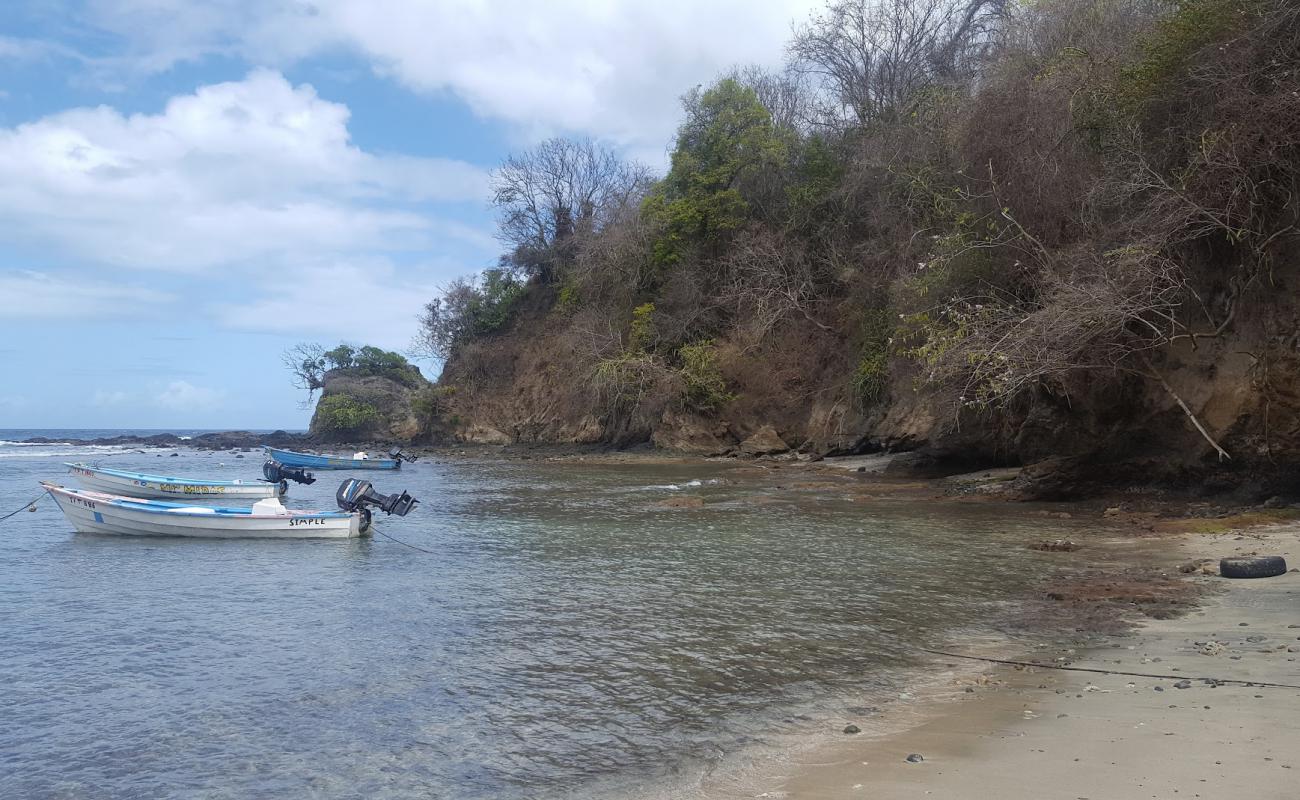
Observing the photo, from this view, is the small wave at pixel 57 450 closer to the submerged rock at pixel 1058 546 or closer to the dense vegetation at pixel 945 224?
the dense vegetation at pixel 945 224

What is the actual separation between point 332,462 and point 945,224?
96.2 ft

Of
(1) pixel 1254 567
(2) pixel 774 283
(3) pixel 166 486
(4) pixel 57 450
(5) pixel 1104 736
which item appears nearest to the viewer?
(5) pixel 1104 736

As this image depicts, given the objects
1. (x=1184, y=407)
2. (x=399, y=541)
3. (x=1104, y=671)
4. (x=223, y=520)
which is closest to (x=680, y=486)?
(x=399, y=541)

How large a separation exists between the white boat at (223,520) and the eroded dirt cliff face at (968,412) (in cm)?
1363

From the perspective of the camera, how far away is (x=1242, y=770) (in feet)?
14.8

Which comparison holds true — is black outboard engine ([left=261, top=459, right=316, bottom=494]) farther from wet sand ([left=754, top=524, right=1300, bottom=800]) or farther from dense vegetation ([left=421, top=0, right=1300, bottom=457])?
wet sand ([left=754, top=524, right=1300, bottom=800])

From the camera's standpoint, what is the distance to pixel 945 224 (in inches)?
939

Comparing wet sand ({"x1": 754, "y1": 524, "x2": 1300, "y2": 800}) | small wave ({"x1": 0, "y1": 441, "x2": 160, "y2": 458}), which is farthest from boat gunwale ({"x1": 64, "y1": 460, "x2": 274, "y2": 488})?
small wave ({"x1": 0, "y1": 441, "x2": 160, "y2": 458})

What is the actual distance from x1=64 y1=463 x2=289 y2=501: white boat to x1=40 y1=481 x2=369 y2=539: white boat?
24.1ft

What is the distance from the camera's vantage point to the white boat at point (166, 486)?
25.2m

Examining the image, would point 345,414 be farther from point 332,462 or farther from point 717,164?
point 717,164

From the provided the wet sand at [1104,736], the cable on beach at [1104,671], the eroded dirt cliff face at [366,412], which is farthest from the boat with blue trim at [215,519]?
the eroded dirt cliff face at [366,412]

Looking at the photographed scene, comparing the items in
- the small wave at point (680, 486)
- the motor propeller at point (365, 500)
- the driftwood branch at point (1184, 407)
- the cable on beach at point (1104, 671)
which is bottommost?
the cable on beach at point (1104, 671)

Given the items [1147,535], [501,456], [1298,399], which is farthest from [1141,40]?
[501,456]
